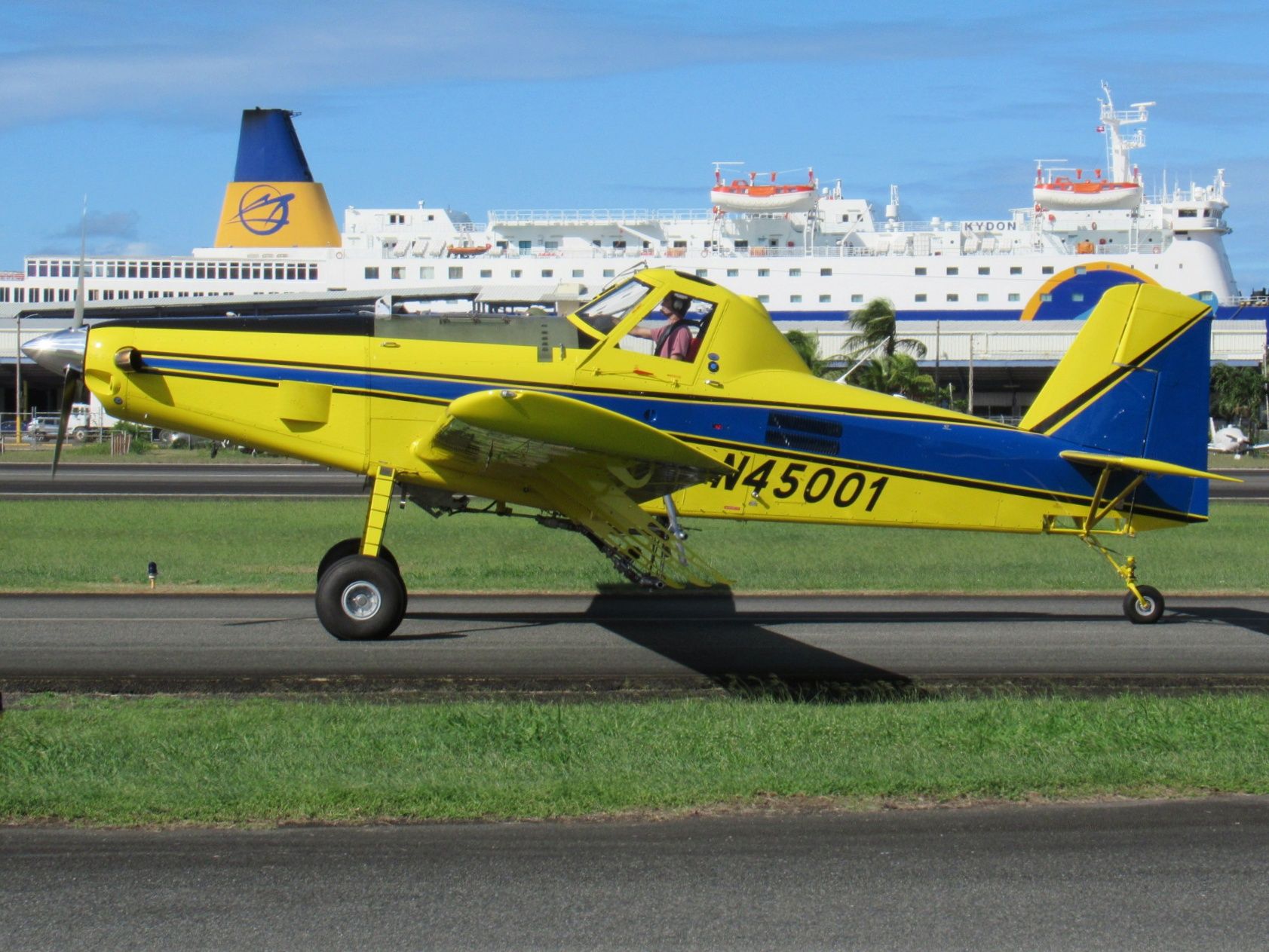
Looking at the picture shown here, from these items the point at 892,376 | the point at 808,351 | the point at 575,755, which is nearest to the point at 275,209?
the point at 808,351

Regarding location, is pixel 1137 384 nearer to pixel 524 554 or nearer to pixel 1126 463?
pixel 1126 463

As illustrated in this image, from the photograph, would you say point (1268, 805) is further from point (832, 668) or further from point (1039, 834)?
point (832, 668)

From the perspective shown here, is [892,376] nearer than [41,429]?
Yes

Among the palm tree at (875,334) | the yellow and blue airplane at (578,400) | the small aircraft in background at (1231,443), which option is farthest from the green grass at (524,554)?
the small aircraft in background at (1231,443)

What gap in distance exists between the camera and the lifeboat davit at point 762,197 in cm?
7206

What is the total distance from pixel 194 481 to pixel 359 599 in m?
25.2

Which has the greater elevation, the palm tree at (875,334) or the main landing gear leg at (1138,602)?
the palm tree at (875,334)

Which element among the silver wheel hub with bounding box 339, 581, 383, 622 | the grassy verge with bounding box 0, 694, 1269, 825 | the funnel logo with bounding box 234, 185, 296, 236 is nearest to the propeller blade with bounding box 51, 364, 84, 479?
the silver wheel hub with bounding box 339, 581, 383, 622

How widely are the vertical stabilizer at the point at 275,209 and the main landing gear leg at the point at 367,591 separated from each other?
208ft

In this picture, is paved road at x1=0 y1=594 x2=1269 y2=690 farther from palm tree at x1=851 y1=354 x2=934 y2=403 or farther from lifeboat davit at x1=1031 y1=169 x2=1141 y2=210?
lifeboat davit at x1=1031 y1=169 x2=1141 y2=210

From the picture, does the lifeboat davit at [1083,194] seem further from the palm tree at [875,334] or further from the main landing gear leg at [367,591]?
the main landing gear leg at [367,591]

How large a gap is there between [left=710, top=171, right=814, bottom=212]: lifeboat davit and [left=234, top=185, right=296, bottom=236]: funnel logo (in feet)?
76.6

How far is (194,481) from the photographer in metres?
34.2

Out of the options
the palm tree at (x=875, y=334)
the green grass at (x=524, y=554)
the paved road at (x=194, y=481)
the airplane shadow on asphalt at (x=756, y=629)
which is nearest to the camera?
the airplane shadow on asphalt at (x=756, y=629)
